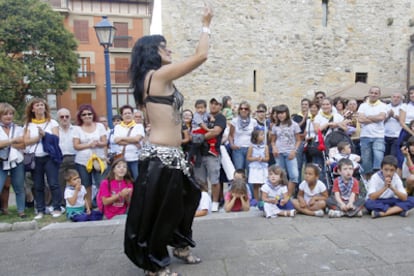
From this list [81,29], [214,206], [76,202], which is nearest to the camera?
[76,202]

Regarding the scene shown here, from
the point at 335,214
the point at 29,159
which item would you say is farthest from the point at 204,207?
the point at 29,159

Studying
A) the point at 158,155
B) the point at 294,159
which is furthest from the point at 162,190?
the point at 294,159

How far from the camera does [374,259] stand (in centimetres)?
302

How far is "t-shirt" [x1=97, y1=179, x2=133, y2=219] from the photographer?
4746 millimetres

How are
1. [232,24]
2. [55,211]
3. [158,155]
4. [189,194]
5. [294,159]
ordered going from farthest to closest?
[232,24] < [294,159] < [55,211] < [189,194] < [158,155]

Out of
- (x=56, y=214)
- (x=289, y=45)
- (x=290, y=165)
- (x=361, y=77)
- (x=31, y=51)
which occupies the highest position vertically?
(x=31, y=51)

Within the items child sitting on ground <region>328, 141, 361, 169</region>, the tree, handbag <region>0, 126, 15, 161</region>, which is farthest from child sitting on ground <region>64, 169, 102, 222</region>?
the tree

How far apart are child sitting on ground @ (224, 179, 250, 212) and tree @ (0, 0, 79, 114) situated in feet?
62.3

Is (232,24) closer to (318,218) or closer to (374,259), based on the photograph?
(318,218)

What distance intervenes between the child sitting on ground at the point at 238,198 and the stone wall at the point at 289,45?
10773 mm

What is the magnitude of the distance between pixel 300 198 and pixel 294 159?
1.21m

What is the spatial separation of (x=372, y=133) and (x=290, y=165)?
1713 millimetres

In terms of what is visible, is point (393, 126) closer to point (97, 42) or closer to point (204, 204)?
point (204, 204)

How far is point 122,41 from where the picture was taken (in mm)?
26922
